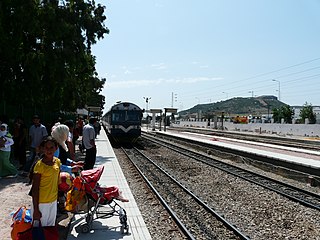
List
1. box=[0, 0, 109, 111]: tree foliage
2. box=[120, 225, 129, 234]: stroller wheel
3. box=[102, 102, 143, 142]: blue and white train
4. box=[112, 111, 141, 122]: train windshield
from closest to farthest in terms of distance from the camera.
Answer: box=[120, 225, 129, 234]: stroller wheel
box=[0, 0, 109, 111]: tree foliage
box=[102, 102, 143, 142]: blue and white train
box=[112, 111, 141, 122]: train windshield

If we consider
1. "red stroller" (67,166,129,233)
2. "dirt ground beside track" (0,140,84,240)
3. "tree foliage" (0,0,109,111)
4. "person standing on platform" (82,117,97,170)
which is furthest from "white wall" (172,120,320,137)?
"red stroller" (67,166,129,233)

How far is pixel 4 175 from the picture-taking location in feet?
37.6

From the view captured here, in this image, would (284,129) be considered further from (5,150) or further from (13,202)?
(13,202)

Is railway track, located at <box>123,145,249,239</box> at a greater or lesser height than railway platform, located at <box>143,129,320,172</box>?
lesser

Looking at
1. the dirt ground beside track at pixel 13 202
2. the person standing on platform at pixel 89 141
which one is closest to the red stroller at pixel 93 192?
the dirt ground beside track at pixel 13 202

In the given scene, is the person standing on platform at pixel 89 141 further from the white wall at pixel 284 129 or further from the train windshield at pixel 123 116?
the white wall at pixel 284 129

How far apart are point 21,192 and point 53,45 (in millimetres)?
11436

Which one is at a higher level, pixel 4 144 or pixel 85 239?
pixel 4 144

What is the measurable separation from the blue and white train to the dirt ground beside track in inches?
647

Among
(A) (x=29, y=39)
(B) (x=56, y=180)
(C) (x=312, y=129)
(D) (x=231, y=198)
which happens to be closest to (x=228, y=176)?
(D) (x=231, y=198)

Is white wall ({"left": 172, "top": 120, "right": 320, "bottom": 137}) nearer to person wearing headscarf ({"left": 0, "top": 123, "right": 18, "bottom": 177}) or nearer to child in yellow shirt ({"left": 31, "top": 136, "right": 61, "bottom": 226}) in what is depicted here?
person wearing headscarf ({"left": 0, "top": 123, "right": 18, "bottom": 177})

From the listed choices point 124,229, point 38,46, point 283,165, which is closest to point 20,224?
point 124,229

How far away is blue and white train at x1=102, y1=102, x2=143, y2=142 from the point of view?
27.8 meters

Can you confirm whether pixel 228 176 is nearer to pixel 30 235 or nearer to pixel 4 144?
pixel 4 144
